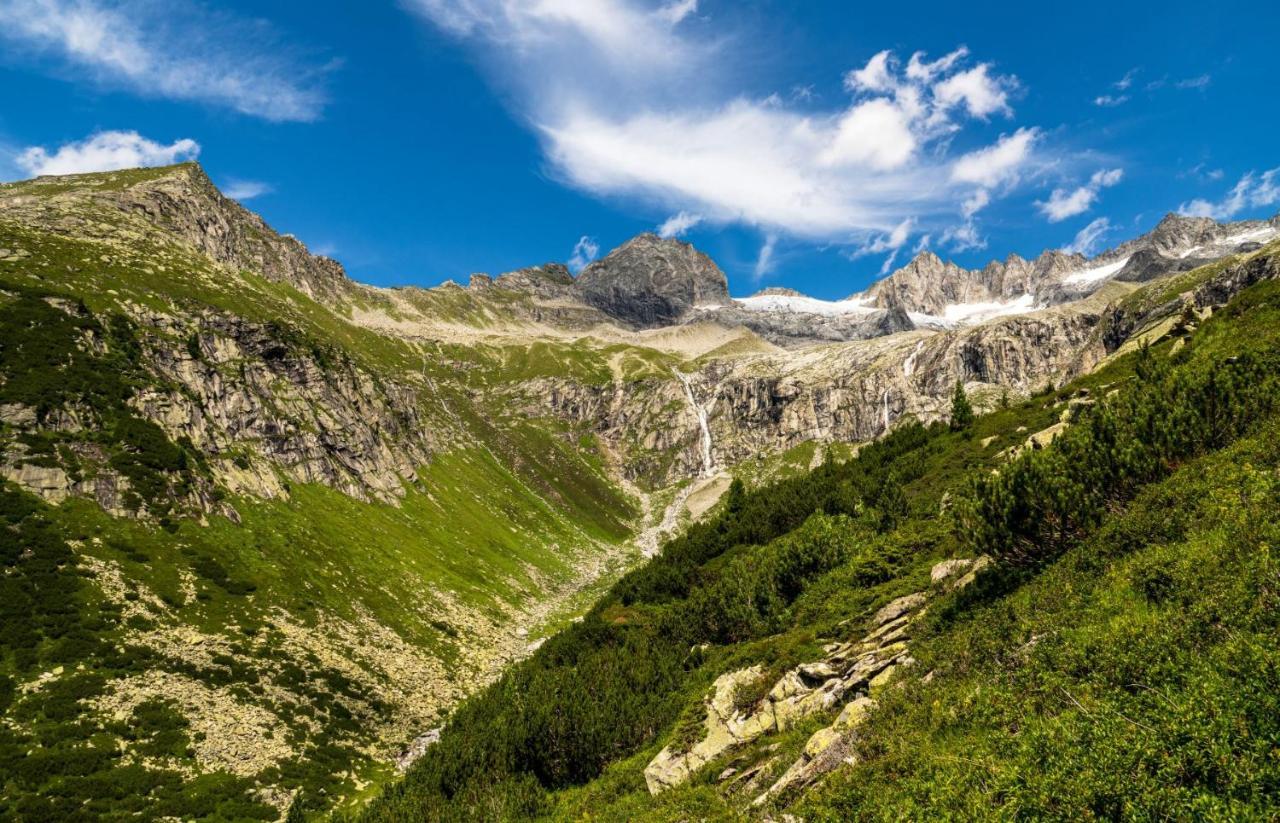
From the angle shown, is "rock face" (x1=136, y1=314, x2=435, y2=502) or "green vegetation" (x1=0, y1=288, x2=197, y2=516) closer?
"green vegetation" (x1=0, y1=288, x2=197, y2=516)

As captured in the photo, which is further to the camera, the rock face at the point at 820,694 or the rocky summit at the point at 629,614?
the rock face at the point at 820,694

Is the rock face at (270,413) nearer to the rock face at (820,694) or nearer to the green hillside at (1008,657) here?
the green hillside at (1008,657)

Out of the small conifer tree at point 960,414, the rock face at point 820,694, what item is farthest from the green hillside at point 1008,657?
the small conifer tree at point 960,414

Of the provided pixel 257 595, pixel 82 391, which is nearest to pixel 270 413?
pixel 82 391

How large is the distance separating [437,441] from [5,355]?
79569 millimetres

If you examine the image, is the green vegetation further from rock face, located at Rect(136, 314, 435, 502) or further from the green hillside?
the green hillside

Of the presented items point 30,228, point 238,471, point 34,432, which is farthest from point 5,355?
point 30,228

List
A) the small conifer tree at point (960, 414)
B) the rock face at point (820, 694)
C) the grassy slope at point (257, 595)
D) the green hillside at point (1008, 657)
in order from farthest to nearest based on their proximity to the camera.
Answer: the small conifer tree at point (960, 414) < the grassy slope at point (257, 595) < the rock face at point (820, 694) < the green hillside at point (1008, 657)

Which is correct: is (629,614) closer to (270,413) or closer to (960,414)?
(960,414)

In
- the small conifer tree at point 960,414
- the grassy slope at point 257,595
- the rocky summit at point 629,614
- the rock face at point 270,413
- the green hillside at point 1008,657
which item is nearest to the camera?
the green hillside at point 1008,657

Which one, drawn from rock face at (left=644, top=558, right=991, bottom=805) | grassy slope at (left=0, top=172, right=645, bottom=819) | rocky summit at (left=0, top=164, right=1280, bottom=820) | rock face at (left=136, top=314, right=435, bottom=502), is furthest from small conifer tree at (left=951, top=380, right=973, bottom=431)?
rock face at (left=136, top=314, right=435, bottom=502)

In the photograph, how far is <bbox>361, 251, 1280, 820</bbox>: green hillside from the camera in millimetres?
8672

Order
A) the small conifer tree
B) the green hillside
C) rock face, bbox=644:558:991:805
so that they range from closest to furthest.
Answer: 1. the green hillside
2. rock face, bbox=644:558:991:805
3. the small conifer tree

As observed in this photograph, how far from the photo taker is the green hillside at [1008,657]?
8672mm
